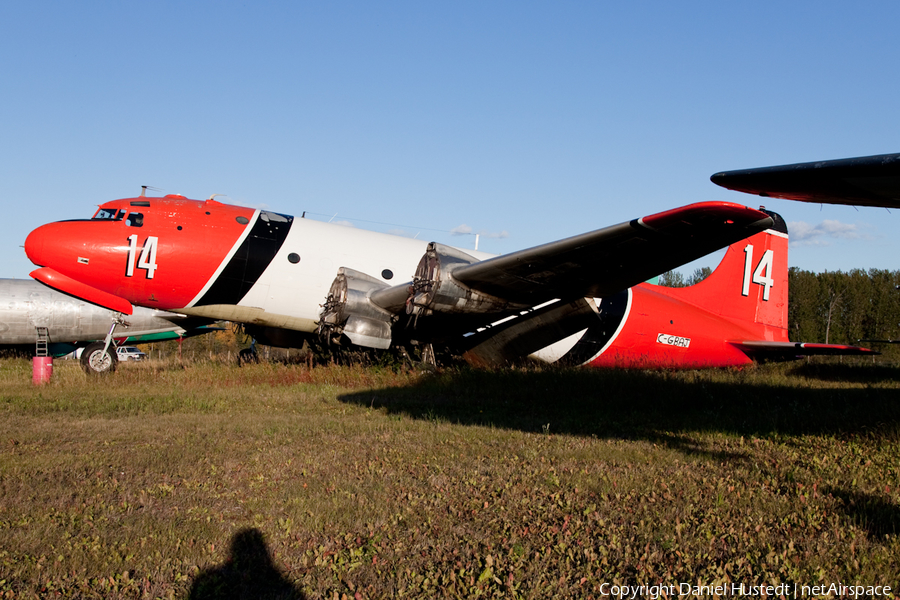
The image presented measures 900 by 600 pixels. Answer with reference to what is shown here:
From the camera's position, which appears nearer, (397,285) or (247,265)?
(397,285)

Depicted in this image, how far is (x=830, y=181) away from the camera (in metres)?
3.84

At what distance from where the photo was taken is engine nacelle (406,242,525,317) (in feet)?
30.8

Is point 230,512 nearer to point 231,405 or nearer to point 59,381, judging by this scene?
point 231,405

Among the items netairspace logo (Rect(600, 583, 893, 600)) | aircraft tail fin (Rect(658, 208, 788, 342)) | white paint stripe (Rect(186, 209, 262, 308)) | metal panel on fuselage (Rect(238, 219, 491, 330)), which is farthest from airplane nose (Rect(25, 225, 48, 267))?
aircraft tail fin (Rect(658, 208, 788, 342))

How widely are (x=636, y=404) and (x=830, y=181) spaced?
18.9 ft

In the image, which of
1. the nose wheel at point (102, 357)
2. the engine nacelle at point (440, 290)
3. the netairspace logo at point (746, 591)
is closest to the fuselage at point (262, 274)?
the engine nacelle at point (440, 290)

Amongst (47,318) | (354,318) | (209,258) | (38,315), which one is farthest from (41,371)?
(38,315)

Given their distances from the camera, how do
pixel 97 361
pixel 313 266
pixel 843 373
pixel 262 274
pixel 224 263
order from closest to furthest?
pixel 224 263, pixel 262 274, pixel 313 266, pixel 97 361, pixel 843 373

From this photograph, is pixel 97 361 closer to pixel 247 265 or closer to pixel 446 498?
pixel 247 265

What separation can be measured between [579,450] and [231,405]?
572 cm

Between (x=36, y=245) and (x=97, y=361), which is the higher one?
(x=36, y=245)

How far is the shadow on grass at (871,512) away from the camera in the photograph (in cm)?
387

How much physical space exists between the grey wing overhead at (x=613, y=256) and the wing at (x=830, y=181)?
221 centimetres

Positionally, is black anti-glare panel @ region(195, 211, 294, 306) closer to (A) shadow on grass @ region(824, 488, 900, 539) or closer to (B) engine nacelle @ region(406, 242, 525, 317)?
(B) engine nacelle @ region(406, 242, 525, 317)
